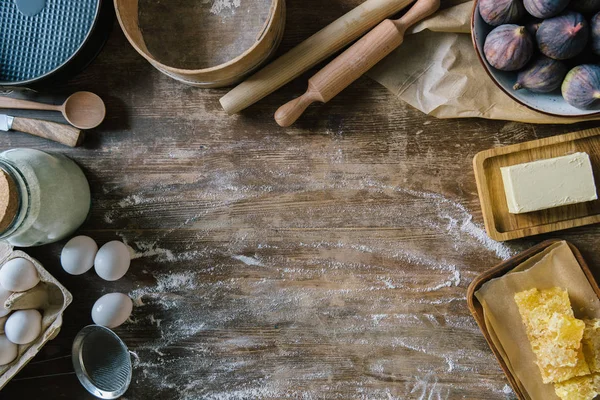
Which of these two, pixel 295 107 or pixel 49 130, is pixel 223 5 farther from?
pixel 49 130

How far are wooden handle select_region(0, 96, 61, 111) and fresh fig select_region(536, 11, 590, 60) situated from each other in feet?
3.17

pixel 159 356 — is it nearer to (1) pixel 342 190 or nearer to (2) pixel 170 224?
(2) pixel 170 224

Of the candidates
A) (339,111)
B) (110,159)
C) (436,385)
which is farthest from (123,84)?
(436,385)

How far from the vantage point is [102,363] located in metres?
1.16

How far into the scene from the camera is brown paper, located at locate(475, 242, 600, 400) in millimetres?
1110

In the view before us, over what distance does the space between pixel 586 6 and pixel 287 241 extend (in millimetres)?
720

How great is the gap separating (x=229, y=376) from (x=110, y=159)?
543 millimetres

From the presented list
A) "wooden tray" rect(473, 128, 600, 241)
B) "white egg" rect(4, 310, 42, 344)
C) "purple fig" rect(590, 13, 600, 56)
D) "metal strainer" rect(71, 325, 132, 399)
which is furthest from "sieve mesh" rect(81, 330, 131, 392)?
"purple fig" rect(590, 13, 600, 56)

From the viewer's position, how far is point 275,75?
3.53 ft

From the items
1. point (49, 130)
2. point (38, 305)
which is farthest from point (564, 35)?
point (38, 305)

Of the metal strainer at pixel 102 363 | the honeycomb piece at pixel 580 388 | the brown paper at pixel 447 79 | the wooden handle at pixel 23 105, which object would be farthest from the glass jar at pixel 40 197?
the honeycomb piece at pixel 580 388

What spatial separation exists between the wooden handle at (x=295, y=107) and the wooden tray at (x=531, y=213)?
364 millimetres

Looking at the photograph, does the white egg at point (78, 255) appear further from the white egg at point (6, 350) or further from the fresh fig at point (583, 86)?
the fresh fig at point (583, 86)

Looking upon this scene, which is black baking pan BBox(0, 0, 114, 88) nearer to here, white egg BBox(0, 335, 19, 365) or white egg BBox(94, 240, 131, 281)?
white egg BBox(94, 240, 131, 281)
